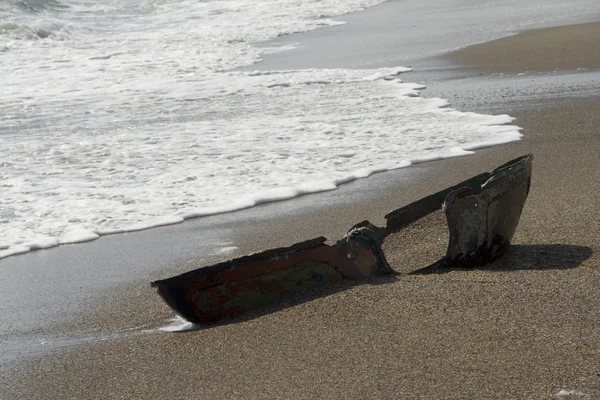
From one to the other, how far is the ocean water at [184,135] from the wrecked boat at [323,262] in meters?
1.94

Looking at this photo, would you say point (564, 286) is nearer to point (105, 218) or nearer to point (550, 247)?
point (550, 247)

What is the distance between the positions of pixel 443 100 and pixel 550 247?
491 centimetres

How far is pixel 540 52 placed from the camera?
A: 11.0 metres

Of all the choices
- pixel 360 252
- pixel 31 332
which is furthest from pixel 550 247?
pixel 31 332

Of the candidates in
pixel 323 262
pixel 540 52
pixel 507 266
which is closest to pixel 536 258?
pixel 507 266

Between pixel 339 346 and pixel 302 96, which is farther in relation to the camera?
pixel 302 96

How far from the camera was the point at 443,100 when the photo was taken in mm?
8547

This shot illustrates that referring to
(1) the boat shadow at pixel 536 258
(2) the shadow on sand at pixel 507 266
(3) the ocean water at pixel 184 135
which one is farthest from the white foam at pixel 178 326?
(3) the ocean water at pixel 184 135

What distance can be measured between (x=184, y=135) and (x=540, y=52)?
18.3 feet

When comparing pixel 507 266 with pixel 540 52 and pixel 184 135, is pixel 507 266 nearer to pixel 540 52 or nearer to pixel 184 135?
pixel 184 135

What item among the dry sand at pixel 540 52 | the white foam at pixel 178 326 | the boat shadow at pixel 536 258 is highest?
the dry sand at pixel 540 52

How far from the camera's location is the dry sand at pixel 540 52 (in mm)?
10094

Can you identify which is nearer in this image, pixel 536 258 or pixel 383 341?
pixel 383 341

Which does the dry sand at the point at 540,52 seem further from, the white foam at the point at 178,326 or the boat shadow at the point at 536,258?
the white foam at the point at 178,326
